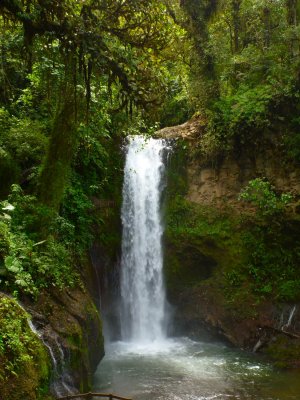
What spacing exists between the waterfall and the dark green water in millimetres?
1401

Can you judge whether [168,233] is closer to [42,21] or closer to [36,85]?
[36,85]

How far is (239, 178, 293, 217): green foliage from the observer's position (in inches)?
462

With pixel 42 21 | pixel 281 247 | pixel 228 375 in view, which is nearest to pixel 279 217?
pixel 281 247

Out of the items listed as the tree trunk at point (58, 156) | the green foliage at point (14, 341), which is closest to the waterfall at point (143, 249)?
the tree trunk at point (58, 156)

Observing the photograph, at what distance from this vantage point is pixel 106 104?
8.83 metres

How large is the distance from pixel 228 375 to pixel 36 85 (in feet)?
24.9

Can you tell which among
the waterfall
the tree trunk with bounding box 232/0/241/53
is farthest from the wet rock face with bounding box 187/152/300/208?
the tree trunk with bounding box 232/0/241/53

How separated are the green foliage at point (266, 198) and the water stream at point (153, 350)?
3.17 metres

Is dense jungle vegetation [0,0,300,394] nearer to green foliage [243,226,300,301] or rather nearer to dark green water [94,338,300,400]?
green foliage [243,226,300,301]

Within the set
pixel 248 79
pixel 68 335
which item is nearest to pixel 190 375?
pixel 68 335

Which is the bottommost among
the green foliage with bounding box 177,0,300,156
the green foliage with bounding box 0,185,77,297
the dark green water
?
the dark green water

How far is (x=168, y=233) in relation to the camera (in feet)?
43.2

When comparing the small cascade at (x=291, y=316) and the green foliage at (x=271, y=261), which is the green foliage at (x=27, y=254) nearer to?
the green foliage at (x=271, y=261)

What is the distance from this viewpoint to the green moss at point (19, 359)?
14.1 ft
